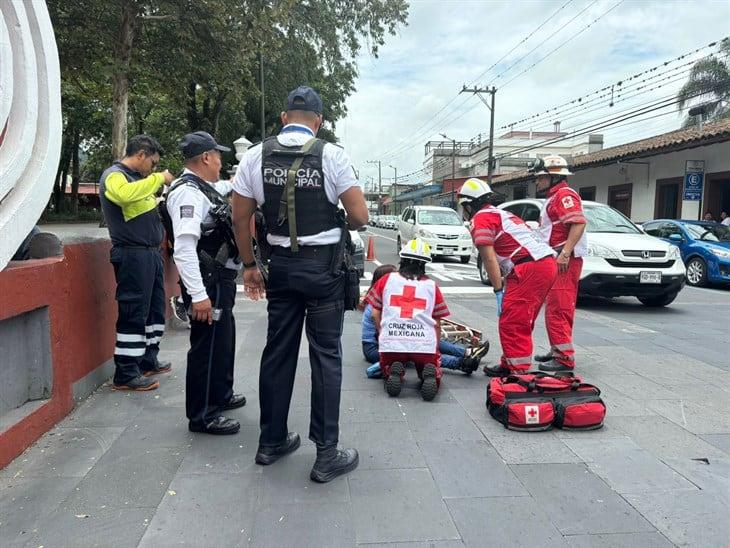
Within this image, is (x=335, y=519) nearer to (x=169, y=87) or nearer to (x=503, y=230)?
(x=503, y=230)

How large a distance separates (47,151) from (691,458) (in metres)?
3.92

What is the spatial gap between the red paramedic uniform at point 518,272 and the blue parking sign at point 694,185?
15.2m

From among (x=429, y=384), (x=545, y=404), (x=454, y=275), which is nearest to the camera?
(x=545, y=404)

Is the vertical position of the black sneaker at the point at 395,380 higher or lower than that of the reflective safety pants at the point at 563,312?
lower

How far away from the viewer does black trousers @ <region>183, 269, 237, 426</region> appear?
322cm

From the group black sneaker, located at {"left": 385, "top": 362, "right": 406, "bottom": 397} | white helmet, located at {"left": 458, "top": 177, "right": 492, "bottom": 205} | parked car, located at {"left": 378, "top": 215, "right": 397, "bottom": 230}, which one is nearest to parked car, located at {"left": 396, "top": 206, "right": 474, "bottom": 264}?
white helmet, located at {"left": 458, "top": 177, "right": 492, "bottom": 205}

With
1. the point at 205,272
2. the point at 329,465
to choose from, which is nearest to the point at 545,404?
the point at 329,465

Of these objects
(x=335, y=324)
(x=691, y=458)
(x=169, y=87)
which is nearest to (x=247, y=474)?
(x=335, y=324)

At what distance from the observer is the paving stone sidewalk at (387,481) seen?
229cm

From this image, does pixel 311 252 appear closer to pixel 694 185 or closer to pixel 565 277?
pixel 565 277

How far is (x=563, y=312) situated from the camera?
15.0ft

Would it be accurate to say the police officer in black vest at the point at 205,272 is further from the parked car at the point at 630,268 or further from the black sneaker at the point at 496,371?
the parked car at the point at 630,268

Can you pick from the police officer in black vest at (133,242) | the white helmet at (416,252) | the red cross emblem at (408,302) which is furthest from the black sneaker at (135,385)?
the white helmet at (416,252)

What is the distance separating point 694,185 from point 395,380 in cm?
1658
